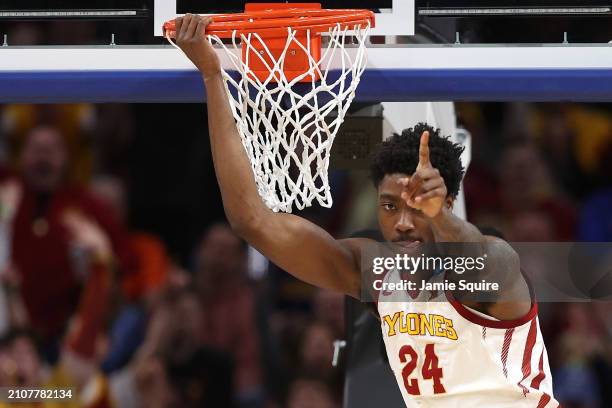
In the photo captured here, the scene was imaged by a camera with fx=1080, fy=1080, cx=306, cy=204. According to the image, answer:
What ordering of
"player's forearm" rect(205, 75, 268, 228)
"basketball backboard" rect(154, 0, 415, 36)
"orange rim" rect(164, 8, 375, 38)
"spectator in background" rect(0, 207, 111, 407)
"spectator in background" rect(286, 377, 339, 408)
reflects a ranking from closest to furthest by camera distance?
"player's forearm" rect(205, 75, 268, 228)
"orange rim" rect(164, 8, 375, 38)
"basketball backboard" rect(154, 0, 415, 36)
"spectator in background" rect(0, 207, 111, 407)
"spectator in background" rect(286, 377, 339, 408)

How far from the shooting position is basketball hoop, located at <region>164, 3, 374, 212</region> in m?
2.67

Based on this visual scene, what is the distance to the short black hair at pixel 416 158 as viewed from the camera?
2.58 metres

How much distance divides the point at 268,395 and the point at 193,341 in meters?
0.40

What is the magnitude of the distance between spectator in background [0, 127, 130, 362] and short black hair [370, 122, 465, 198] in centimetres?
236

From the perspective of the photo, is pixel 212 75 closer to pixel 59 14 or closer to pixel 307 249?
pixel 307 249

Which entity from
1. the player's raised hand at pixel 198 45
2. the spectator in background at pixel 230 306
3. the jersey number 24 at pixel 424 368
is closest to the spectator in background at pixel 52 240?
the spectator in background at pixel 230 306

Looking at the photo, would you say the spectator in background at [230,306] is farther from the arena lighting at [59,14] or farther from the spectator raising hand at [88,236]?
the arena lighting at [59,14]

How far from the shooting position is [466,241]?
2.32m

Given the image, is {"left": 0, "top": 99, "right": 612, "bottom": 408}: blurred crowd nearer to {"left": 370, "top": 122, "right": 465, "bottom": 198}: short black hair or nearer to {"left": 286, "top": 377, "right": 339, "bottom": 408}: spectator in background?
{"left": 286, "top": 377, "right": 339, "bottom": 408}: spectator in background

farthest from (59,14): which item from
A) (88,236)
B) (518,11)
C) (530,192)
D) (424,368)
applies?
(530,192)

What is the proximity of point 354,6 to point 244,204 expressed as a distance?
0.72 m

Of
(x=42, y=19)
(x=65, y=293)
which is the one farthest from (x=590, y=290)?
(x=65, y=293)

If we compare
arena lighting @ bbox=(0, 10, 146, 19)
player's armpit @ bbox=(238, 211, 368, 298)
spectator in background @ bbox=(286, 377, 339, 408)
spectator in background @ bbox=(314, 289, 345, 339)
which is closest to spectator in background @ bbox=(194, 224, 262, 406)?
spectator in background @ bbox=(286, 377, 339, 408)

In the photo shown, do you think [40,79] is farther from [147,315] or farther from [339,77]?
[147,315]
